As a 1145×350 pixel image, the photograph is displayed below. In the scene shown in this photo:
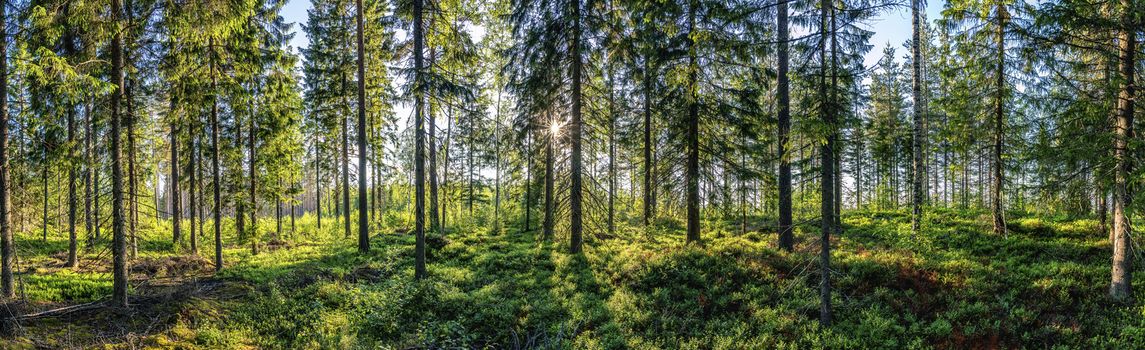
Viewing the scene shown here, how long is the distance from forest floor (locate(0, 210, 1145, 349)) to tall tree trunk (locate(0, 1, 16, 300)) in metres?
0.87

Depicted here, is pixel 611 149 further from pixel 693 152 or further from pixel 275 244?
pixel 275 244

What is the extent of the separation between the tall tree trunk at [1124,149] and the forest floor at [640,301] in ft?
1.70

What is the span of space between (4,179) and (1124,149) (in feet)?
74.0

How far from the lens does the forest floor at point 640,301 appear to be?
789 centimetres

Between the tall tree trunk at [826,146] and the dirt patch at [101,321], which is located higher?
the tall tree trunk at [826,146]

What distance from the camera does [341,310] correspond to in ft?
33.1

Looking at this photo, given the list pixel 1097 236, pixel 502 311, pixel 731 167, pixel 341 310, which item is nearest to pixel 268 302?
pixel 341 310

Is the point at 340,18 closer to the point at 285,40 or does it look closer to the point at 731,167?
the point at 285,40

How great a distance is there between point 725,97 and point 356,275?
45.7 feet

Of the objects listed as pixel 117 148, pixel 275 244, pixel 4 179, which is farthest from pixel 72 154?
pixel 275 244

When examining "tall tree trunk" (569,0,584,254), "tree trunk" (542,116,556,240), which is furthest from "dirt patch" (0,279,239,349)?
"tree trunk" (542,116,556,240)

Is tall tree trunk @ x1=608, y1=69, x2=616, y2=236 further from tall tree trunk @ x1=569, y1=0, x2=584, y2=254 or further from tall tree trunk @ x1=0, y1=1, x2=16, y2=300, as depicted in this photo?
tall tree trunk @ x1=0, y1=1, x2=16, y2=300

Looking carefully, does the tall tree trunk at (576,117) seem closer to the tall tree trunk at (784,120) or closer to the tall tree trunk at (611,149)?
the tall tree trunk at (611,149)

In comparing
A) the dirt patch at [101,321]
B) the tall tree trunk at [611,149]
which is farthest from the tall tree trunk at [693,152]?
the dirt patch at [101,321]
